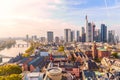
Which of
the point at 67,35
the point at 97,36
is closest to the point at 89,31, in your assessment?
the point at 97,36

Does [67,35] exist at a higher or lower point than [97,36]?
higher

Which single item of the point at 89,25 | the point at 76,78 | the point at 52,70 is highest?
the point at 89,25

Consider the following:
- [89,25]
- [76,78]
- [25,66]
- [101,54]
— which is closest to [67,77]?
[76,78]

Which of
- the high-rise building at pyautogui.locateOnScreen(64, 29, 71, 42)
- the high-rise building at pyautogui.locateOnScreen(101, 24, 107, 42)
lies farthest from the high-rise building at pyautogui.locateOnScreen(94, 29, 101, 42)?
the high-rise building at pyautogui.locateOnScreen(64, 29, 71, 42)

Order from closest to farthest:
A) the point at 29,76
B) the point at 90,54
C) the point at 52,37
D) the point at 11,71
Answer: the point at 29,76, the point at 11,71, the point at 90,54, the point at 52,37

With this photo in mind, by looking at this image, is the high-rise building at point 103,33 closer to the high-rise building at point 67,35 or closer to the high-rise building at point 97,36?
the high-rise building at point 97,36

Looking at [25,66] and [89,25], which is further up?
[89,25]

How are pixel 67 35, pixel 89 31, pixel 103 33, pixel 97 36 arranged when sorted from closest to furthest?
1. pixel 89 31
2. pixel 103 33
3. pixel 97 36
4. pixel 67 35

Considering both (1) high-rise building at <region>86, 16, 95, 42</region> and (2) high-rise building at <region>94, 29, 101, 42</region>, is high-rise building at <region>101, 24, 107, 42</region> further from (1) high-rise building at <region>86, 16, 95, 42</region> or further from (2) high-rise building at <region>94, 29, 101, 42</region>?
(1) high-rise building at <region>86, 16, 95, 42</region>

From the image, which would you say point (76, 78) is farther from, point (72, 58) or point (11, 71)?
point (72, 58)

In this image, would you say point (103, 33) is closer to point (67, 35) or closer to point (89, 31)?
point (89, 31)

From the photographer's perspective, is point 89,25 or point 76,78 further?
point 89,25
